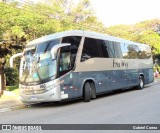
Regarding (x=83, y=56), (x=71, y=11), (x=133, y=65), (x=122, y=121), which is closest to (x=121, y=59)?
(x=133, y=65)

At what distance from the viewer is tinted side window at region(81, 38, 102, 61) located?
18.0m

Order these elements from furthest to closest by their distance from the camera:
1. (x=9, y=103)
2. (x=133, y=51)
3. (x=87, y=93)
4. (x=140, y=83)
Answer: (x=140, y=83)
(x=133, y=51)
(x=9, y=103)
(x=87, y=93)

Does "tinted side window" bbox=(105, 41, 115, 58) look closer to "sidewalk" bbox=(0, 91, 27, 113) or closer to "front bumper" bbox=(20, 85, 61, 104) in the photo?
"sidewalk" bbox=(0, 91, 27, 113)

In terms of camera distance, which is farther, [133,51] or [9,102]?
[133,51]

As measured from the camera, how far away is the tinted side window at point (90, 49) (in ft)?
59.0

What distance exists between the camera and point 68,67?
54.3ft

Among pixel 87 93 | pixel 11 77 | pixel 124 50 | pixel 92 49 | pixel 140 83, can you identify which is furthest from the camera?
pixel 11 77

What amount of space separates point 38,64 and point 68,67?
1424 mm

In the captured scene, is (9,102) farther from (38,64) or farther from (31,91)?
(38,64)

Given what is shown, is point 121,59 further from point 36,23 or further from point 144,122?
point 144,122

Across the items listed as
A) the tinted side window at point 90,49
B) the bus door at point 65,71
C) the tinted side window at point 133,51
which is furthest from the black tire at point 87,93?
the tinted side window at point 133,51

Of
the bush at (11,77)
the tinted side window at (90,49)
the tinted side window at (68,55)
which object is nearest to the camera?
the tinted side window at (68,55)

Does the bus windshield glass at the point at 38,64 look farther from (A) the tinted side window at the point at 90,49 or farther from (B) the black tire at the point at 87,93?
(B) the black tire at the point at 87,93

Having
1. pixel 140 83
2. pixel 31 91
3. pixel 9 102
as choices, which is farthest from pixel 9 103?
pixel 140 83
